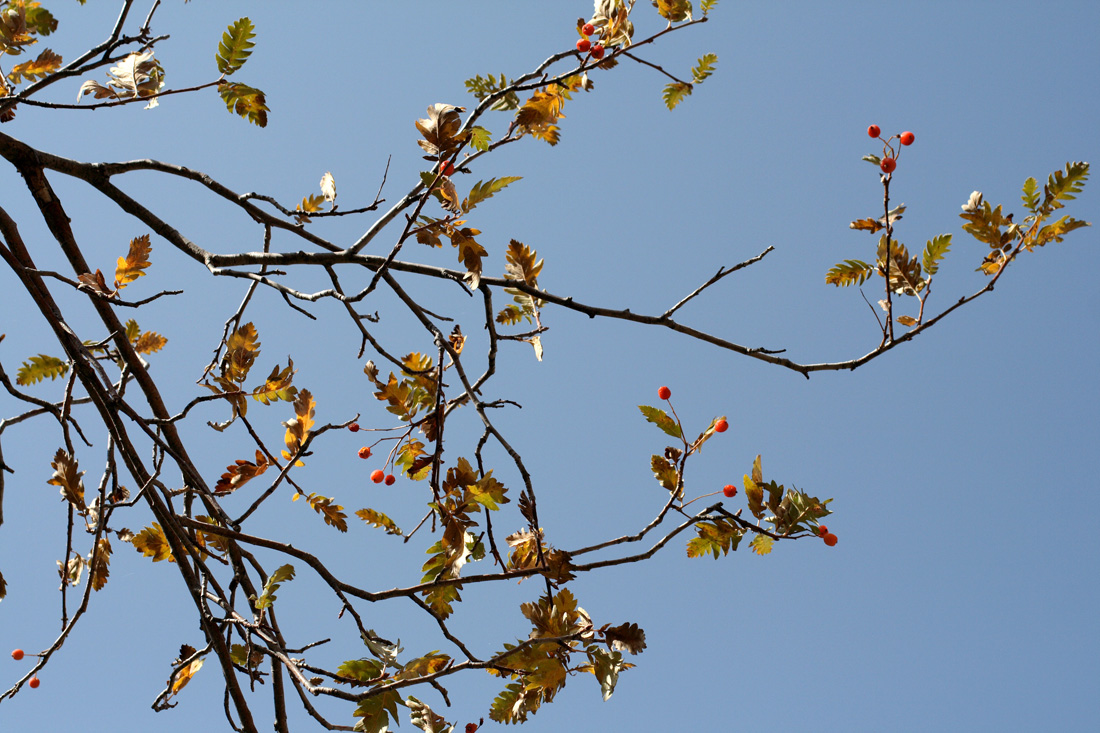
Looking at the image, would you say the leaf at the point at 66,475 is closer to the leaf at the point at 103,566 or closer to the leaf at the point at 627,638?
the leaf at the point at 103,566

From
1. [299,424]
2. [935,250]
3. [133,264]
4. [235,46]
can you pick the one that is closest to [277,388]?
[299,424]

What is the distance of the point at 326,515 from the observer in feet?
9.25

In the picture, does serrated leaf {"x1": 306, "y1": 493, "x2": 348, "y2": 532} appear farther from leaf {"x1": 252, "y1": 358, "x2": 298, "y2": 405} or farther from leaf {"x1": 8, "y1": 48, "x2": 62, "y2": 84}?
leaf {"x1": 8, "y1": 48, "x2": 62, "y2": 84}

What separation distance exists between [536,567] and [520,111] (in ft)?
4.99

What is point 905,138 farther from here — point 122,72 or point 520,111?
point 122,72

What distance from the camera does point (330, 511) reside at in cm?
282

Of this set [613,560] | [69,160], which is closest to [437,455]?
[613,560]

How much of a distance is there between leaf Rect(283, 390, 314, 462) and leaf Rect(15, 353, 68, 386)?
1.01 metres

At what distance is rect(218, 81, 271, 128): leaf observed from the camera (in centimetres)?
260

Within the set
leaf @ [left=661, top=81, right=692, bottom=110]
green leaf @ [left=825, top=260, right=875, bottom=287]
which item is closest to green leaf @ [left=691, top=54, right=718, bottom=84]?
leaf @ [left=661, top=81, right=692, bottom=110]

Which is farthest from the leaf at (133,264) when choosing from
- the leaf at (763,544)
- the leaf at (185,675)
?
the leaf at (763,544)

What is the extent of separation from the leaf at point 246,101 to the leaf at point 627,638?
2.26 meters

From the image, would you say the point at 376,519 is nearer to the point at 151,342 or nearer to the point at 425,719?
the point at 425,719

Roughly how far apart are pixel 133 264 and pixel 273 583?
1315 millimetres
